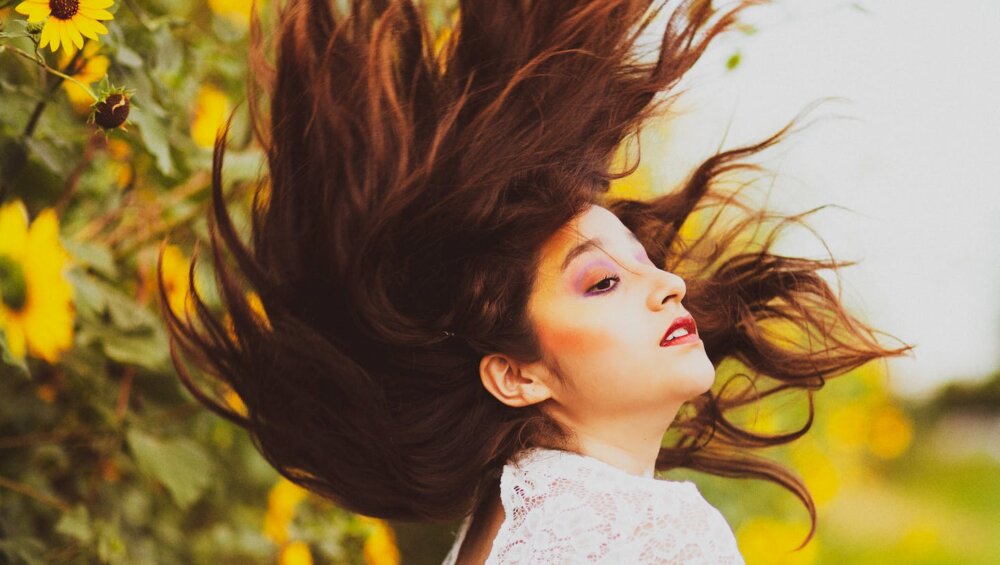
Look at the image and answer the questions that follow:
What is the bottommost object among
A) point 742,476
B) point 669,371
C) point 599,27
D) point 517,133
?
point 742,476

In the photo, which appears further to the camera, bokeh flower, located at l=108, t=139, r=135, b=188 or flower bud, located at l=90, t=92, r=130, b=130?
bokeh flower, located at l=108, t=139, r=135, b=188

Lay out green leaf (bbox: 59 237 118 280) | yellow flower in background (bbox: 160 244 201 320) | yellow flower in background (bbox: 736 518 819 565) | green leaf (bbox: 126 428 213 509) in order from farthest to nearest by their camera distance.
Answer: yellow flower in background (bbox: 736 518 819 565) → yellow flower in background (bbox: 160 244 201 320) → green leaf (bbox: 126 428 213 509) → green leaf (bbox: 59 237 118 280)

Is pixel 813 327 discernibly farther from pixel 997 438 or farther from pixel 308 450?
pixel 997 438

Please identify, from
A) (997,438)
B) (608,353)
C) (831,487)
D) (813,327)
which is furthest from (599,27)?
(997,438)

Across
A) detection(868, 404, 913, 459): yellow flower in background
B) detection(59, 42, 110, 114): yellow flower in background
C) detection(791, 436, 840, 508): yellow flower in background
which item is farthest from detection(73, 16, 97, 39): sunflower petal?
detection(868, 404, 913, 459): yellow flower in background

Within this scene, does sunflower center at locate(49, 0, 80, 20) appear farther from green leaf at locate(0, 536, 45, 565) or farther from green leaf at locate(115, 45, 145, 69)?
green leaf at locate(0, 536, 45, 565)

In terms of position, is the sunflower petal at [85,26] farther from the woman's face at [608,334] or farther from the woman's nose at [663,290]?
the woman's nose at [663,290]

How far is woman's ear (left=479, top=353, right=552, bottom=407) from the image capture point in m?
1.31

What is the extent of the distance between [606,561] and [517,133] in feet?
1.79

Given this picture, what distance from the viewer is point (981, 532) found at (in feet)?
20.1

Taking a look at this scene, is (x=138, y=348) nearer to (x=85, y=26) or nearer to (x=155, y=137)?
(x=155, y=137)

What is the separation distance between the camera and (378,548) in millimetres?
1817

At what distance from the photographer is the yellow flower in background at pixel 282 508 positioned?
6.04ft

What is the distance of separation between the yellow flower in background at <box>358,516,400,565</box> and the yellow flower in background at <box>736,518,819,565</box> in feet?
2.67
